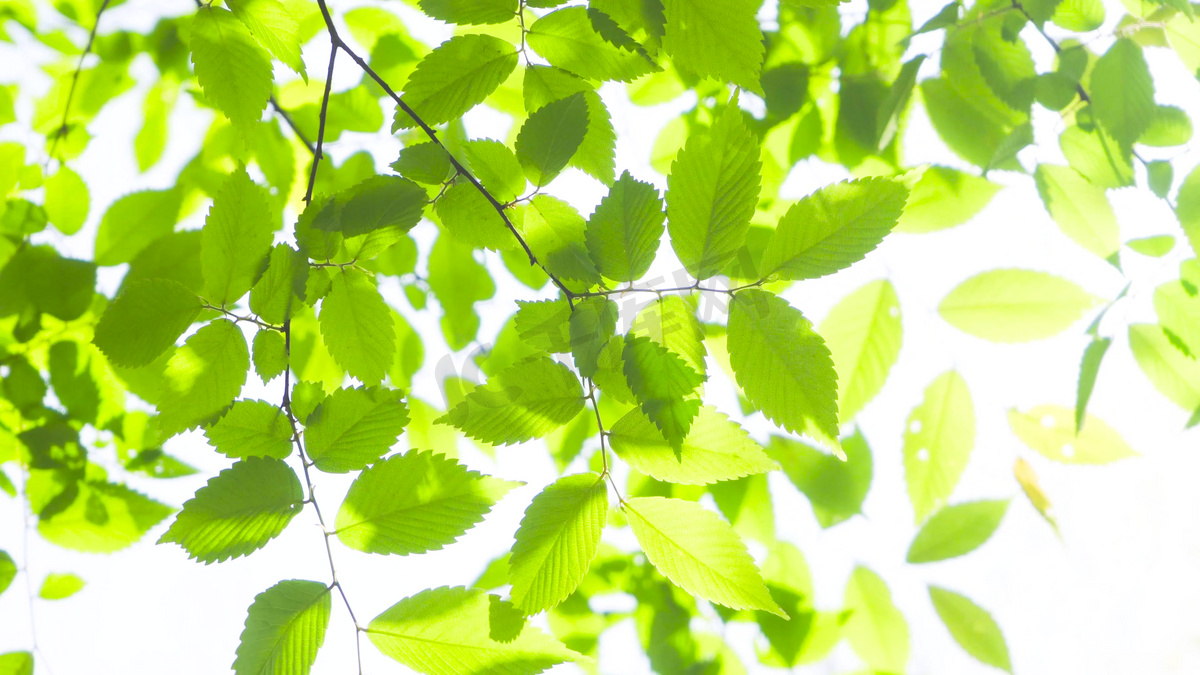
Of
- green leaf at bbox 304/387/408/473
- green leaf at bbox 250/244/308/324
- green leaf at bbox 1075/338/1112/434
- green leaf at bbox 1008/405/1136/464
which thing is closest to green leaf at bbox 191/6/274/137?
green leaf at bbox 250/244/308/324

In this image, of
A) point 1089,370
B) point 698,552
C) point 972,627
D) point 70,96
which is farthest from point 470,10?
point 972,627

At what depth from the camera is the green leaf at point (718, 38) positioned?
1.27 feet

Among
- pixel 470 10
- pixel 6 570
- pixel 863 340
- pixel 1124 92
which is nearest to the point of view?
pixel 470 10

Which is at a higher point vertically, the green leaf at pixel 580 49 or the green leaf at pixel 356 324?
the green leaf at pixel 580 49

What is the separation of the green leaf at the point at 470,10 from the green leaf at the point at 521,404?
0.73ft

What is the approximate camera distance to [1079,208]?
71 cm

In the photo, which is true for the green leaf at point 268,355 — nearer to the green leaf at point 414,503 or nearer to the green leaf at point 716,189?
the green leaf at point 414,503

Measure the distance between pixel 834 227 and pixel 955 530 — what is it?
57 centimetres

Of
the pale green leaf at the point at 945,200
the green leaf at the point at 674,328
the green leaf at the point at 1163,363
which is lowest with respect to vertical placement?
the green leaf at the point at 1163,363

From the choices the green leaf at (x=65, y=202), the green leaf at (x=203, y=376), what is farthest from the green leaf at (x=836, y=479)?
the green leaf at (x=65, y=202)

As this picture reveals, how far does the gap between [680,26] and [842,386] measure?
0.42 metres

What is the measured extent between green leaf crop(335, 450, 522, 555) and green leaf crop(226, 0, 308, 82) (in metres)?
0.31

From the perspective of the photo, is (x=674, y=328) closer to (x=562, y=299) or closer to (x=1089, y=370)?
(x=562, y=299)

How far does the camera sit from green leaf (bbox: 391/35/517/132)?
43 centimetres
